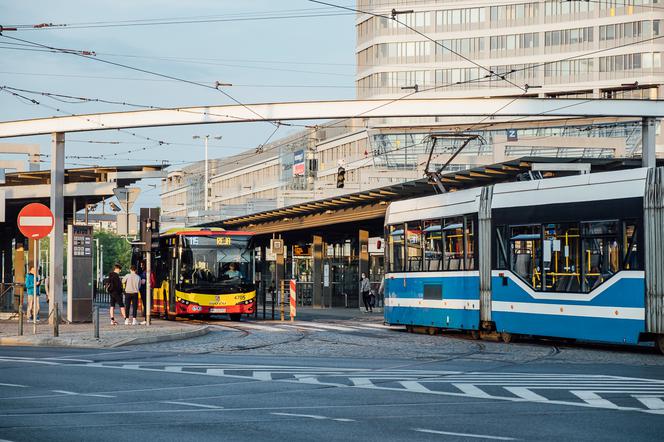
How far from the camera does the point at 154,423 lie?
36.4 ft

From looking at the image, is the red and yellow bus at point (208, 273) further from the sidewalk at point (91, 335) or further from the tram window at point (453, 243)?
the tram window at point (453, 243)

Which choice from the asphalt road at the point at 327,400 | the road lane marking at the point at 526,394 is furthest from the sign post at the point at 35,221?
the road lane marking at the point at 526,394

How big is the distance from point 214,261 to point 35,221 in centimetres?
1194

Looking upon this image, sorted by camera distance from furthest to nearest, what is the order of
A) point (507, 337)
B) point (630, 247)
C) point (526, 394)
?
point (507, 337) → point (630, 247) → point (526, 394)

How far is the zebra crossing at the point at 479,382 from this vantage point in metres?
13.1

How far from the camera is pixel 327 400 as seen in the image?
1323 cm

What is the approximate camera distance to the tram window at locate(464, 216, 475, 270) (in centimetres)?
2598

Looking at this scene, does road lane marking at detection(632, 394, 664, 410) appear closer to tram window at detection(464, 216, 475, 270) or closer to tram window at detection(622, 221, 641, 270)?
tram window at detection(622, 221, 641, 270)

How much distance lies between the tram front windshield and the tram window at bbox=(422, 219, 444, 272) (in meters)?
11.3

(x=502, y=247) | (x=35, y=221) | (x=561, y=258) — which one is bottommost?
(x=561, y=258)

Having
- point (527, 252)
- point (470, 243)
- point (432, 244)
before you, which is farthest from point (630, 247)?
point (432, 244)

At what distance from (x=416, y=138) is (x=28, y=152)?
56774 millimetres

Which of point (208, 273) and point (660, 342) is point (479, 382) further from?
point (208, 273)

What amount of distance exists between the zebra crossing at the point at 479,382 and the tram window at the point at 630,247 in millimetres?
5174
